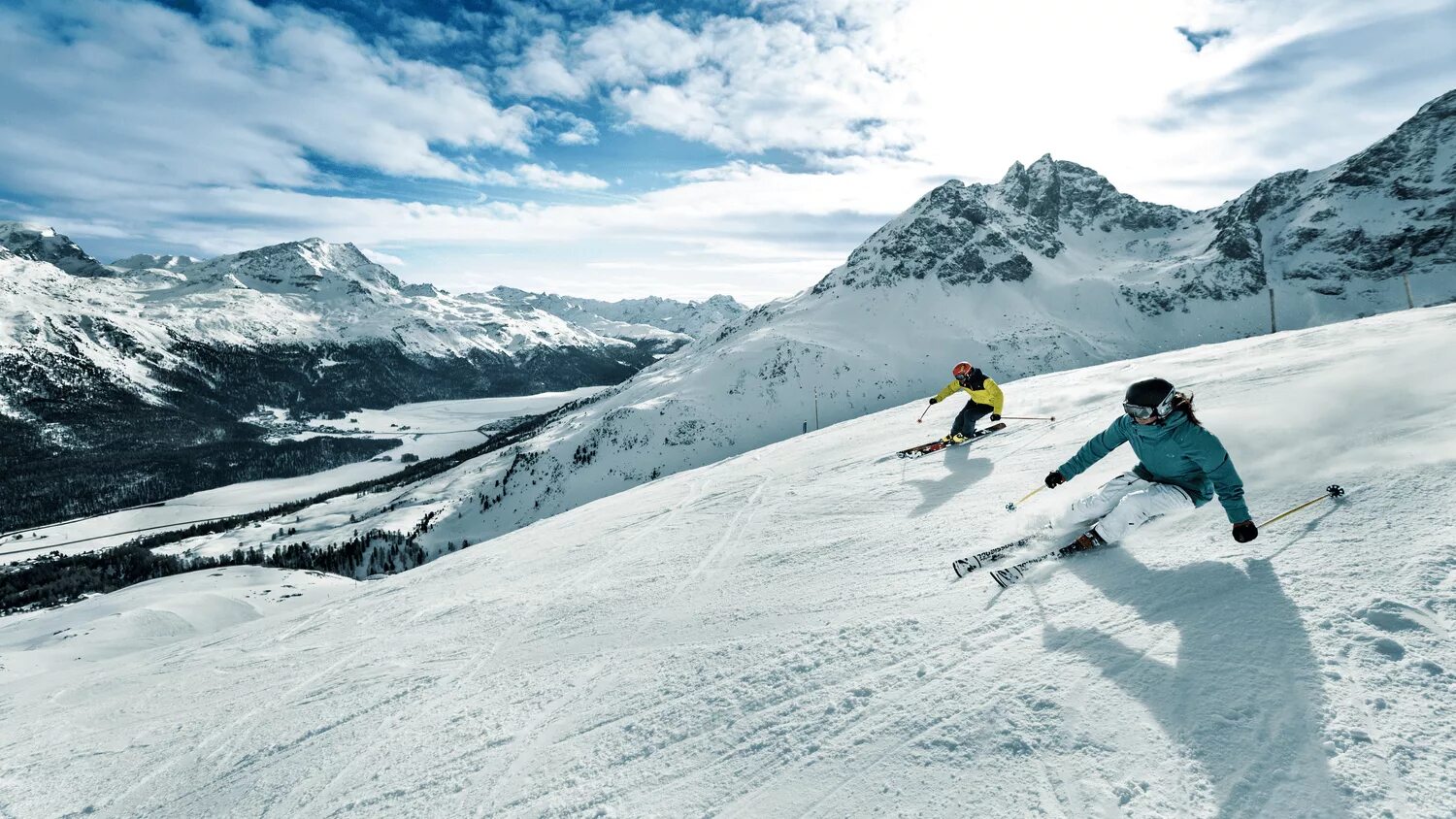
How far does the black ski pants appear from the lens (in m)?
15.5

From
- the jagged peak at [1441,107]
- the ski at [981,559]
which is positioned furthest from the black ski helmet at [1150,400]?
the jagged peak at [1441,107]

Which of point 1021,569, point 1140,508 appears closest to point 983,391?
point 1140,508

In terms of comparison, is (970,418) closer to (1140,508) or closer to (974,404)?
(974,404)

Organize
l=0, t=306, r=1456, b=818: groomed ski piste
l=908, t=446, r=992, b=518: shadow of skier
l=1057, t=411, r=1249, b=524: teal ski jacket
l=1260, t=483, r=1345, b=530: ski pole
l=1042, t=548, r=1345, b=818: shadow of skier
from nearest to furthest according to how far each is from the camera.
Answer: l=1042, t=548, r=1345, b=818: shadow of skier, l=0, t=306, r=1456, b=818: groomed ski piste, l=1057, t=411, r=1249, b=524: teal ski jacket, l=1260, t=483, r=1345, b=530: ski pole, l=908, t=446, r=992, b=518: shadow of skier

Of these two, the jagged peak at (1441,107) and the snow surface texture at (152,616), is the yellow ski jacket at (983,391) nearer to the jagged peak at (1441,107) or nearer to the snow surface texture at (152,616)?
the snow surface texture at (152,616)

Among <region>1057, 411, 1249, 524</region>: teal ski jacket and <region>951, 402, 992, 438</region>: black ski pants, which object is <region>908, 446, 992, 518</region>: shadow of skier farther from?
<region>1057, 411, 1249, 524</region>: teal ski jacket

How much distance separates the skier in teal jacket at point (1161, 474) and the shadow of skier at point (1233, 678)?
81 centimetres

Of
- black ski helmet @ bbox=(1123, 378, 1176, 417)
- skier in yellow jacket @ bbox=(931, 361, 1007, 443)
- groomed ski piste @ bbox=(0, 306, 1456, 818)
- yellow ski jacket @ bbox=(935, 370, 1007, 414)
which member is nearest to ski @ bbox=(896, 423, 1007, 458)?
skier in yellow jacket @ bbox=(931, 361, 1007, 443)

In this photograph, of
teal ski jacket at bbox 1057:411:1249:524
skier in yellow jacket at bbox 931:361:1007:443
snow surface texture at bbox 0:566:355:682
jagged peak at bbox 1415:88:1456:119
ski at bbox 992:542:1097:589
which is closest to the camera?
teal ski jacket at bbox 1057:411:1249:524

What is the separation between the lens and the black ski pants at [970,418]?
15.5 m

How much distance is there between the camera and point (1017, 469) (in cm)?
1105

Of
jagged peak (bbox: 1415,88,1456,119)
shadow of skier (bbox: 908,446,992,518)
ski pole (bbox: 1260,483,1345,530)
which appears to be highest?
jagged peak (bbox: 1415,88,1456,119)

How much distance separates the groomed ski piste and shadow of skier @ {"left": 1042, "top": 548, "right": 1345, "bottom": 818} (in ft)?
0.08

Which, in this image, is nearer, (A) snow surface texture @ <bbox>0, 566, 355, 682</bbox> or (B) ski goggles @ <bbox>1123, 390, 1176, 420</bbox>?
(B) ski goggles @ <bbox>1123, 390, 1176, 420</bbox>
